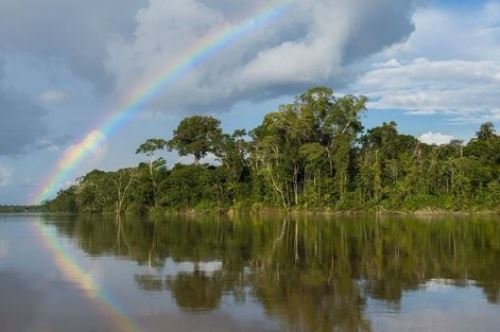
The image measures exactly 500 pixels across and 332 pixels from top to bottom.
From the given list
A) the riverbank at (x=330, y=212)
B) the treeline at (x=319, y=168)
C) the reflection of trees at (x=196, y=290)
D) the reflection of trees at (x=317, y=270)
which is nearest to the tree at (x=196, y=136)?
the treeline at (x=319, y=168)

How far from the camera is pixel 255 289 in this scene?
14398mm

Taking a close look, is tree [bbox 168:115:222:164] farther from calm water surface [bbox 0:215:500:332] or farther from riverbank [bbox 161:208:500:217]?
calm water surface [bbox 0:215:500:332]

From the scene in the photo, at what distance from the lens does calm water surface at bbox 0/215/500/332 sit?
10.9m

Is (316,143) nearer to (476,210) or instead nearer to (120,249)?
(476,210)

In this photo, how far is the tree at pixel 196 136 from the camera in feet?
319

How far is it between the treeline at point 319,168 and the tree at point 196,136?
0.17 meters

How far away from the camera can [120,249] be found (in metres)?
27.2

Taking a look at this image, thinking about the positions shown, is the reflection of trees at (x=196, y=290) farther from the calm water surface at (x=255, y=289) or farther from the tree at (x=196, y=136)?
the tree at (x=196, y=136)

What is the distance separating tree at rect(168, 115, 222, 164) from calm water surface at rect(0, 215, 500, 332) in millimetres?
71681

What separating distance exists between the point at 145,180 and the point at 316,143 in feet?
115

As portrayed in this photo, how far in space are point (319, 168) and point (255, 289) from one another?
65977mm

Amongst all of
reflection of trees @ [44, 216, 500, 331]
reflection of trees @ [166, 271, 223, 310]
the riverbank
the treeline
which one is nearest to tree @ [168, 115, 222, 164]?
the treeline

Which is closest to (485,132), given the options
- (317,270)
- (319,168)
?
(319,168)

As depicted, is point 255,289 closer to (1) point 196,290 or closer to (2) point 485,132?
(1) point 196,290
